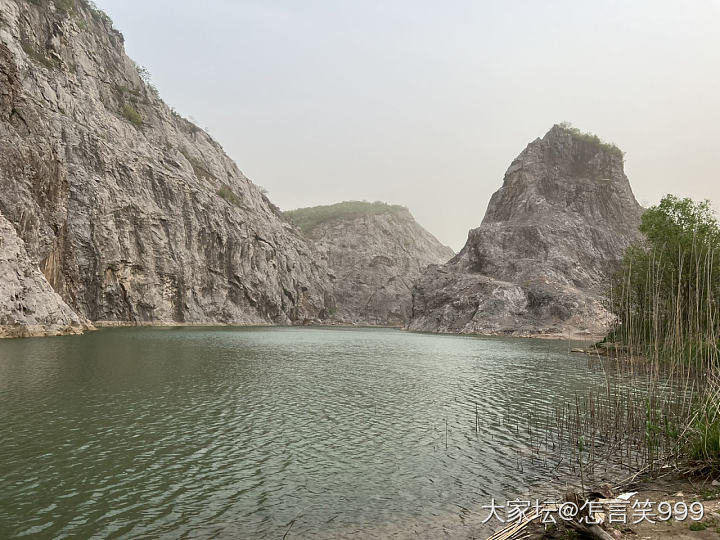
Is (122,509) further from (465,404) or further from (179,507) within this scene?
(465,404)

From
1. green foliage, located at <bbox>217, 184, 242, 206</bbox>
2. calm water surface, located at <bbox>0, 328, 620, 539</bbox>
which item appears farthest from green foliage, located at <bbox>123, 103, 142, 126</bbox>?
calm water surface, located at <bbox>0, 328, 620, 539</bbox>

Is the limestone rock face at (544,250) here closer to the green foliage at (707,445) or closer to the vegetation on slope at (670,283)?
the vegetation on slope at (670,283)

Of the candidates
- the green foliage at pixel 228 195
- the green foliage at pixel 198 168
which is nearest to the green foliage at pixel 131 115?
the green foliage at pixel 198 168

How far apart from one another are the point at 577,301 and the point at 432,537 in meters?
104

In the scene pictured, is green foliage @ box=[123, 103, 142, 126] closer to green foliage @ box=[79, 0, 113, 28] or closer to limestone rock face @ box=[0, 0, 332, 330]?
limestone rock face @ box=[0, 0, 332, 330]

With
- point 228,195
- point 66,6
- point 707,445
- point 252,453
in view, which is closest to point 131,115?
point 66,6

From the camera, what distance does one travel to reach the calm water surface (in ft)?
34.9

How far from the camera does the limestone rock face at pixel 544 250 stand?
10600cm

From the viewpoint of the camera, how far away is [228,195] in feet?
429

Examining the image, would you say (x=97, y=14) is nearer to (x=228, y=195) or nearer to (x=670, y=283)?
(x=228, y=195)

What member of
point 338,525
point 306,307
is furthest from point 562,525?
point 306,307

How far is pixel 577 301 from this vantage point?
4023 inches

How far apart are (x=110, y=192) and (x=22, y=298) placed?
141ft

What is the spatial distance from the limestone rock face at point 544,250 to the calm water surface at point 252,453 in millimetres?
78236
